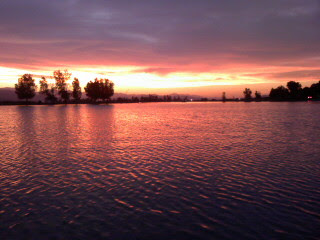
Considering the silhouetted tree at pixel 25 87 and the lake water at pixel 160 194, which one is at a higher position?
the silhouetted tree at pixel 25 87

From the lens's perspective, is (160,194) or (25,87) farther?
(25,87)

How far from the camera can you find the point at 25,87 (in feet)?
633

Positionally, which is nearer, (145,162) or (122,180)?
(122,180)

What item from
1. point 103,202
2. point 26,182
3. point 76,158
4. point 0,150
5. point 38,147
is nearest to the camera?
point 103,202

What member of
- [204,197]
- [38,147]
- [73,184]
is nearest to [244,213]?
[204,197]

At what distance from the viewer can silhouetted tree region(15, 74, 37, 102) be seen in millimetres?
190875

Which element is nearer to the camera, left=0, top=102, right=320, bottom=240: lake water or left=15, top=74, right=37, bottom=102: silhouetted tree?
left=0, top=102, right=320, bottom=240: lake water

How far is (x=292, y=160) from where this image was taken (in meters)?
21.3

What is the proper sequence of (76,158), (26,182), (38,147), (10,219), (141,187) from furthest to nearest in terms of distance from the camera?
(38,147), (76,158), (26,182), (141,187), (10,219)

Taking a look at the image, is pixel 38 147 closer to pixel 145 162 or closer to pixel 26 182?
pixel 26 182

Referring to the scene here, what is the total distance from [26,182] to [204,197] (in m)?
12.0

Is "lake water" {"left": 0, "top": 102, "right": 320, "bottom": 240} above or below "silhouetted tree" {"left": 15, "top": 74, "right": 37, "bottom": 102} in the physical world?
below

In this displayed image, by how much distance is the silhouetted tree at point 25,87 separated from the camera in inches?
7515

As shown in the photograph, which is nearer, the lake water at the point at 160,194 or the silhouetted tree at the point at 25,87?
the lake water at the point at 160,194
